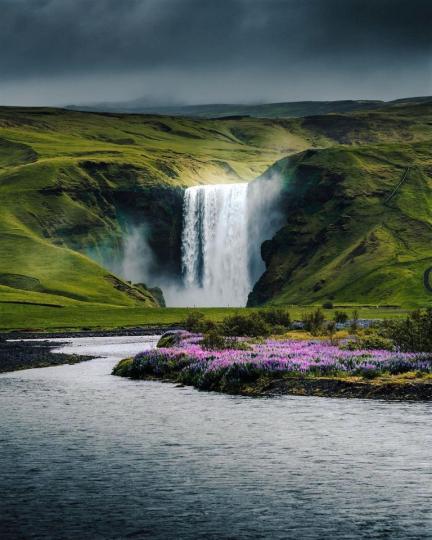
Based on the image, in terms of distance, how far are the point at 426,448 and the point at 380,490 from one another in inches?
273

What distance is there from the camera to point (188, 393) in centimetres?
5628

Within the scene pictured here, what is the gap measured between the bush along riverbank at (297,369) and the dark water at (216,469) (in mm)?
3370

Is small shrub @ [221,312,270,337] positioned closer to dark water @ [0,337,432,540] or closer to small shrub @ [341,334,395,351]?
small shrub @ [341,334,395,351]

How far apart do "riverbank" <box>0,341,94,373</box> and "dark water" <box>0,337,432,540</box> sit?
3323cm

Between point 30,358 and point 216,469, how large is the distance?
6464 cm

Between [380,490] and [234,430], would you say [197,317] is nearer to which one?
[234,430]

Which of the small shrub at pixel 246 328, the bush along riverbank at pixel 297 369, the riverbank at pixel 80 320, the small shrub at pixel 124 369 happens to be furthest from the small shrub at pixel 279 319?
the small shrub at pixel 124 369

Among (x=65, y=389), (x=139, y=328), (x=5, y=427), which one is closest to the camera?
(x=5, y=427)

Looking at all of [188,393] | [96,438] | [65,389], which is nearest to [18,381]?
[65,389]

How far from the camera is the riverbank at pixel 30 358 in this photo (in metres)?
85.1

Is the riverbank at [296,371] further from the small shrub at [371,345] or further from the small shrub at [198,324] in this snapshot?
the small shrub at [198,324]

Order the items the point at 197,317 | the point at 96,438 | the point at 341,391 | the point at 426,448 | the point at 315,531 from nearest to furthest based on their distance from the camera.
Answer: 1. the point at 315,531
2. the point at 426,448
3. the point at 96,438
4. the point at 341,391
5. the point at 197,317

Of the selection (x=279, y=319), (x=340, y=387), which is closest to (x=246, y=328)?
(x=279, y=319)

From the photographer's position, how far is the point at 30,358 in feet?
309
